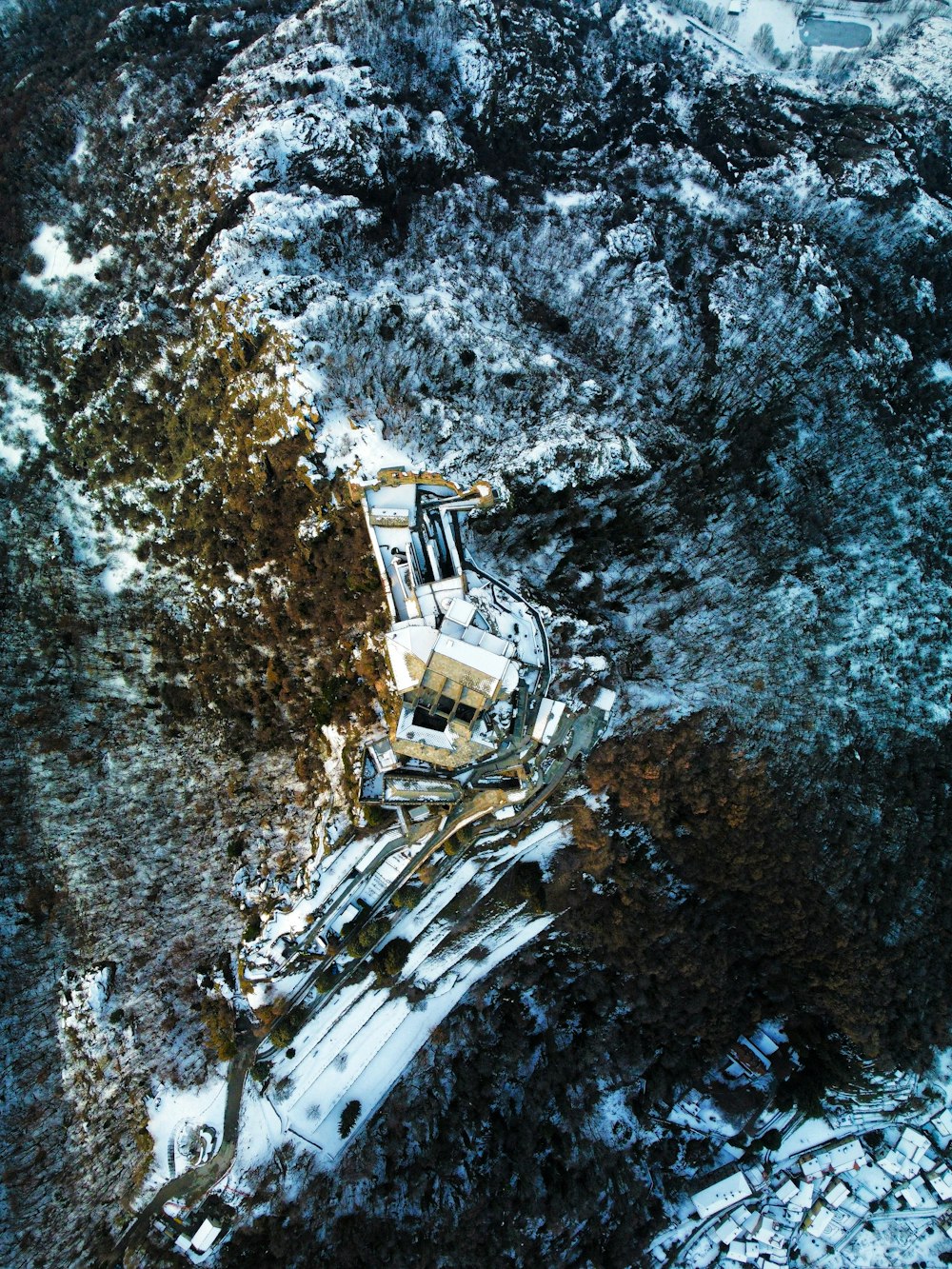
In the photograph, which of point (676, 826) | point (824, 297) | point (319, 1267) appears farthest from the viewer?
point (824, 297)

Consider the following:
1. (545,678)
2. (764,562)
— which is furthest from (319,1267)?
(764,562)

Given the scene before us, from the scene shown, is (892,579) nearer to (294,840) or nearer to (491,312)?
(491,312)

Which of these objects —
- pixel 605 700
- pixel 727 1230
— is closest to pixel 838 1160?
pixel 727 1230

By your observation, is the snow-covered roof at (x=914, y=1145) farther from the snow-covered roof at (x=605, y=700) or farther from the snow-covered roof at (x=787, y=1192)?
the snow-covered roof at (x=605, y=700)

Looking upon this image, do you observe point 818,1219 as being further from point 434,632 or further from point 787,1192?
point 434,632

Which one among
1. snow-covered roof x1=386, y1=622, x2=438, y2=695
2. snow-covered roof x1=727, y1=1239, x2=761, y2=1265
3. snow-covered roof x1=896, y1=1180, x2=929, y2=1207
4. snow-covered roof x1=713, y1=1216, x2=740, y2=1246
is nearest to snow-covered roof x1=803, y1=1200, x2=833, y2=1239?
snow-covered roof x1=727, y1=1239, x2=761, y2=1265

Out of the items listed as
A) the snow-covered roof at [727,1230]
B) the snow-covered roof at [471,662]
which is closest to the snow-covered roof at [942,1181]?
the snow-covered roof at [727,1230]
